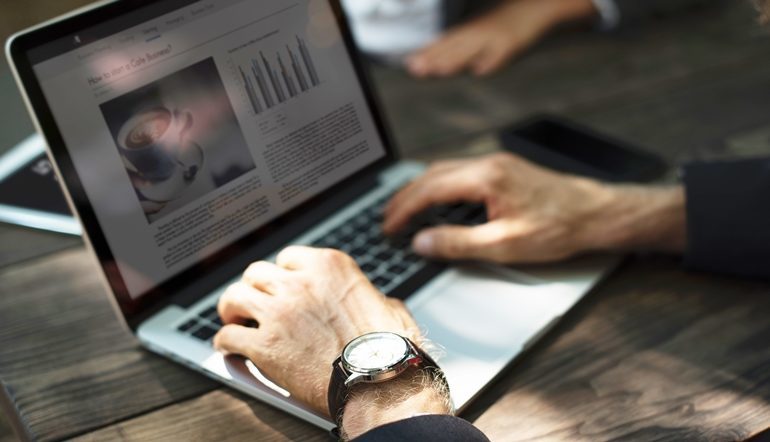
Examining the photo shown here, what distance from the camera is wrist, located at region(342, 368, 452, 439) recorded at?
0.76 metres

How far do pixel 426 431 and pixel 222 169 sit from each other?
385 mm

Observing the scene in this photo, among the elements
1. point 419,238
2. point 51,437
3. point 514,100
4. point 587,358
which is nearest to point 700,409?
point 587,358

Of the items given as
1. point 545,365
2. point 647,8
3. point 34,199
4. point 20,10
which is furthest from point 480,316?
point 20,10

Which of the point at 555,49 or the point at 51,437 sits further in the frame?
the point at 555,49

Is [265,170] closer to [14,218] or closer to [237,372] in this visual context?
[237,372]

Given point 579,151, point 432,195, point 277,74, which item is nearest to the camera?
point 277,74

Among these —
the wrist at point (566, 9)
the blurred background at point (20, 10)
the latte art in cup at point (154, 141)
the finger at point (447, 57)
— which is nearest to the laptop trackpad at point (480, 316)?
the latte art in cup at point (154, 141)

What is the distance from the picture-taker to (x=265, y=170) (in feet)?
3.12

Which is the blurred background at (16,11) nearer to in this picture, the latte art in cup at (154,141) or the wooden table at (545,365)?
the wooden table at (545,365)

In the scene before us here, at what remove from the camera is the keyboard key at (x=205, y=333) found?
88 centimetres

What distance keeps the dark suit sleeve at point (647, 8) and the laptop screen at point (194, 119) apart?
2.65ft

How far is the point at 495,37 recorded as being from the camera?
5.16 feet

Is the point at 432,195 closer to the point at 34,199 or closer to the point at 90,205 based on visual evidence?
the point at 90,205

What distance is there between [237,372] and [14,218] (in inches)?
19.7
